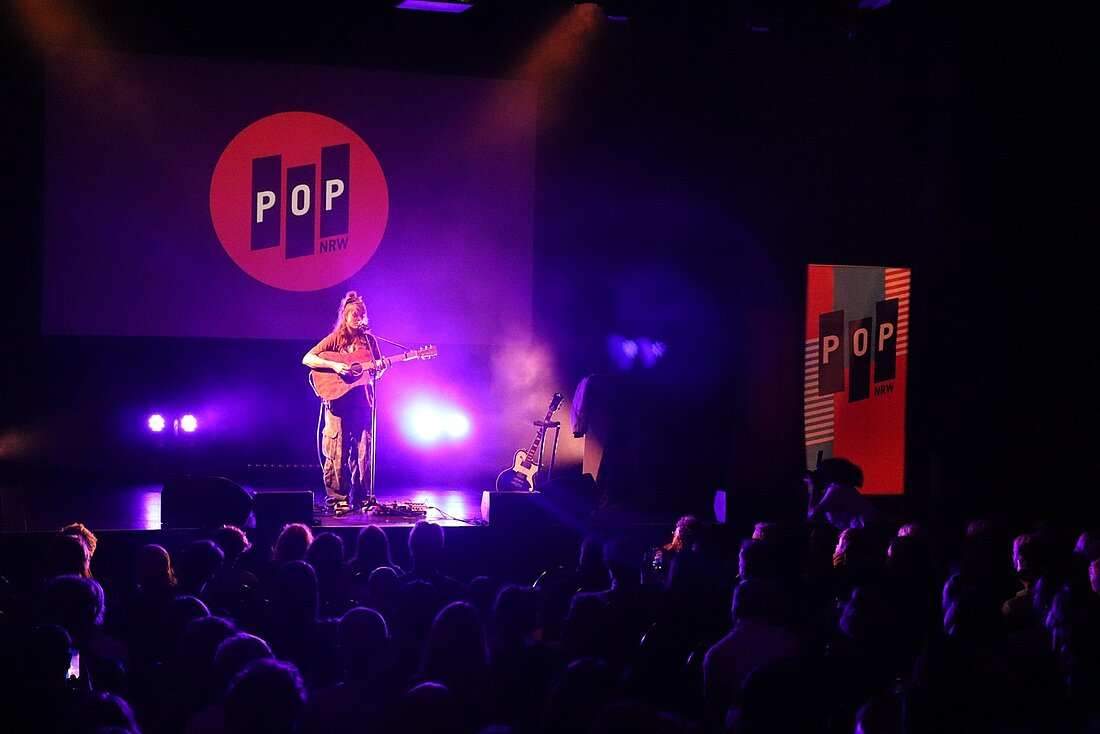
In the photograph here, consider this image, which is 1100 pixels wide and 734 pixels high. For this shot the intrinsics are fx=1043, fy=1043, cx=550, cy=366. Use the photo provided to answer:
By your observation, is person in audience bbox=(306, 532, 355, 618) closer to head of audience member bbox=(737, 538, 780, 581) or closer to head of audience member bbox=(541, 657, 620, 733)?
head of audience member bbox=(737, 538, 780, 581)

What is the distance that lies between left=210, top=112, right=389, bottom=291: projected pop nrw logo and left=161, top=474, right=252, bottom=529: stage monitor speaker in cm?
266

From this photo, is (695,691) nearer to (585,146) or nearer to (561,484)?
(561,484)

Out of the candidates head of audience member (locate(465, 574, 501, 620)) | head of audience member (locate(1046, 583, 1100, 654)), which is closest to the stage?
head of audience member (locate(465, 574, 501, 620))

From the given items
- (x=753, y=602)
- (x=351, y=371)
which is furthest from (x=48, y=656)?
(x=351, y=371)

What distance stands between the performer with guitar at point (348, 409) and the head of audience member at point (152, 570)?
4501 millimetres

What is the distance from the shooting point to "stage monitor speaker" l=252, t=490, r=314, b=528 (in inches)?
273

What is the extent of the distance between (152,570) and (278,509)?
9.31 feet

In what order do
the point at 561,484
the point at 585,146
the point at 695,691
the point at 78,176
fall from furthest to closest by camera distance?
1. the point at 585,146
2. the point at 78,176
3. the point at 561,484
4. the point at 695,691

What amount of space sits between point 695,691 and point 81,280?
7241 millimetres

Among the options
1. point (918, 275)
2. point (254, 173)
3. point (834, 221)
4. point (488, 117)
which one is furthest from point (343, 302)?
point (918, 275)

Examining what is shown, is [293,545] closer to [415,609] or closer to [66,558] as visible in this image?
[66,558]

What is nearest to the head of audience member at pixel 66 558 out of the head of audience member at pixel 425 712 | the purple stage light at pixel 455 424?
the head of audience member at pixel 425 712

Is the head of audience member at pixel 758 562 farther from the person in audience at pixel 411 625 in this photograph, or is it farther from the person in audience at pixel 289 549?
the person in audience at pixel 289 549

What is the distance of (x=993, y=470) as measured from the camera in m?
9.66
